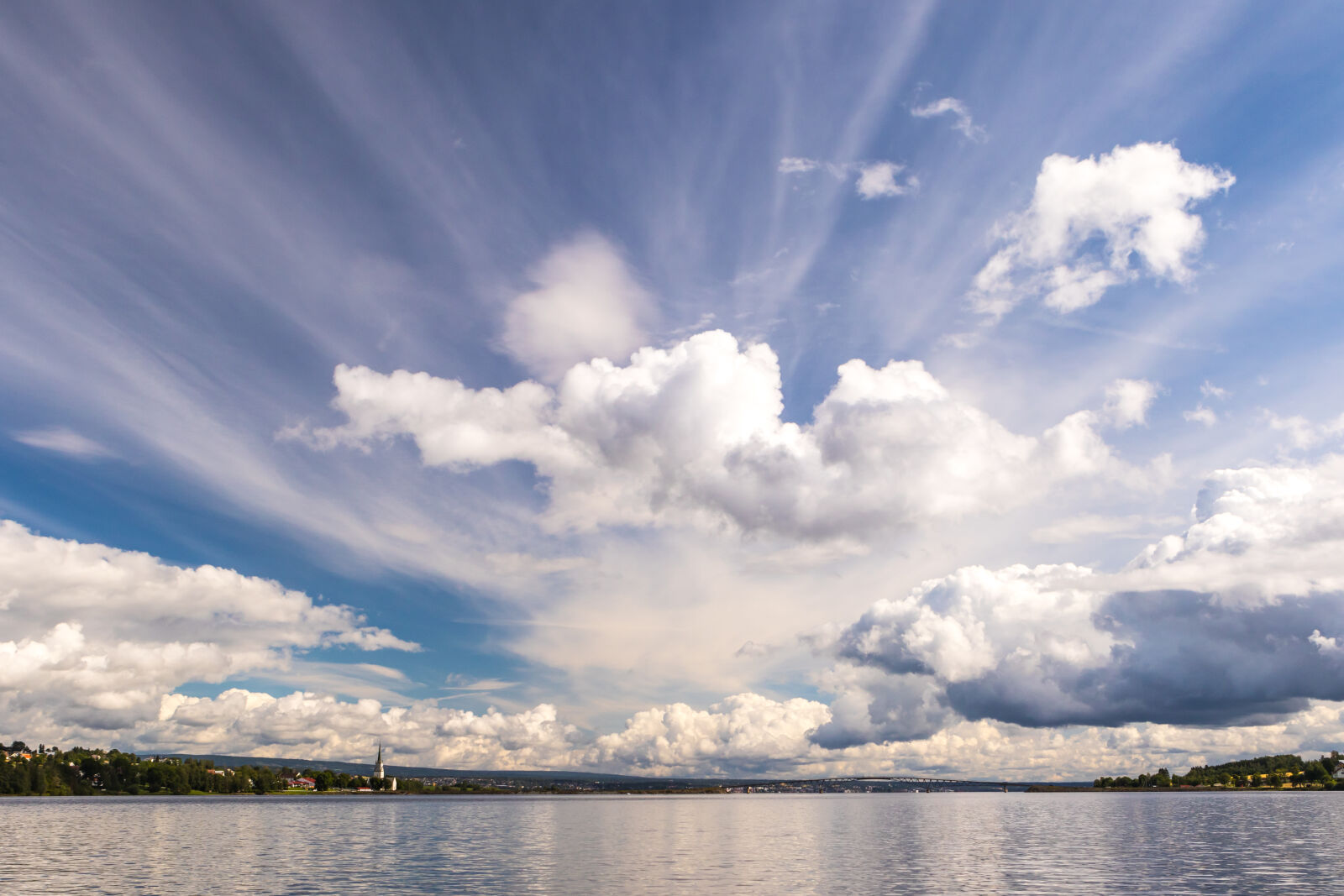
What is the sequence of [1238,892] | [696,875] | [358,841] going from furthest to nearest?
[358,841] → [696,875] → [1238,892]

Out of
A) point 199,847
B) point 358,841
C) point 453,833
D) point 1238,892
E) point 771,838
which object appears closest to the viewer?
point 1238,892

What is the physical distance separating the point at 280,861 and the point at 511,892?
144 feet

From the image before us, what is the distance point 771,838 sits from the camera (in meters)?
144

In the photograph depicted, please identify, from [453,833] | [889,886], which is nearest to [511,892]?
[889,886]

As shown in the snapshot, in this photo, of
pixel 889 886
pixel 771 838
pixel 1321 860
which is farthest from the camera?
pixel 771 838

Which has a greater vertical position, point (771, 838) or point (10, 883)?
point (10, 883)

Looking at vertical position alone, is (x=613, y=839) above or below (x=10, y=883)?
below

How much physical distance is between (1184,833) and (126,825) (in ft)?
675

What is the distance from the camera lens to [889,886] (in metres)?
74.8

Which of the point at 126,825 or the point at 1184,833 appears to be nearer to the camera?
the point at 1184,833

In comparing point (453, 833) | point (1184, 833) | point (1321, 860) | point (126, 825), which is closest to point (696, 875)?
point (1321, 860)

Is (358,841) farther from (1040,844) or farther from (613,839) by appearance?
(1040,844)

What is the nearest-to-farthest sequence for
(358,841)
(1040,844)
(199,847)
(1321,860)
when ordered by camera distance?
(1321,860) → (199,847) → (1040,844) → (358,841)

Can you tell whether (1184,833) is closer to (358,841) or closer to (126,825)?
(358,841)
